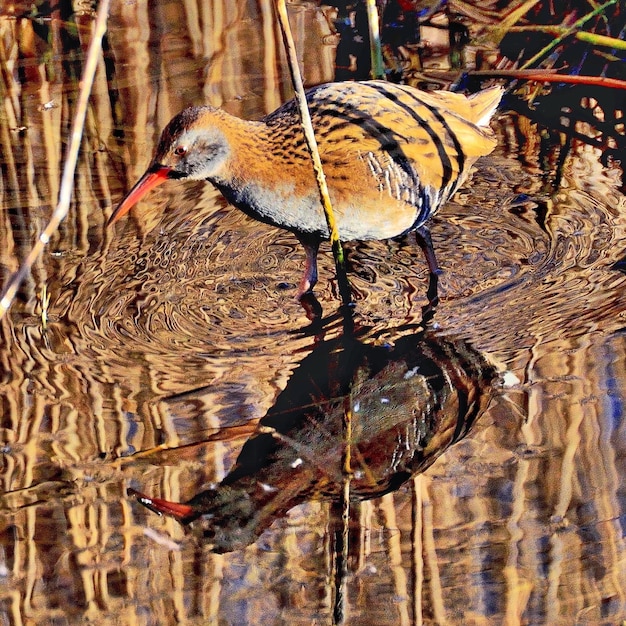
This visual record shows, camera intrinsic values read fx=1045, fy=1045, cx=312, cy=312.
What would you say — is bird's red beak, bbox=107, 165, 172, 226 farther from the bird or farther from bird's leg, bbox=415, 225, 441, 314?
bird's leg, bbox=415, 225, 441, 314

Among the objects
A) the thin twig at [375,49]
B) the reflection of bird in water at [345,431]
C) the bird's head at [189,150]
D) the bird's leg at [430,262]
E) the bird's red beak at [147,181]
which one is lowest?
the reflection of bird in water at [345,431]

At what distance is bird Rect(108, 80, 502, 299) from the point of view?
148 inches

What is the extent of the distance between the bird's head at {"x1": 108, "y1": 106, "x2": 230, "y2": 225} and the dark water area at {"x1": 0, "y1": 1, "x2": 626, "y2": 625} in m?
0.50

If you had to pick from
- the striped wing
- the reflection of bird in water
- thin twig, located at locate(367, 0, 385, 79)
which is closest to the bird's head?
the striped wing

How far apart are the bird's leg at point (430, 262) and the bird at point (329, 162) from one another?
0.13 metres

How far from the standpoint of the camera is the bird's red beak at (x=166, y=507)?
302cm

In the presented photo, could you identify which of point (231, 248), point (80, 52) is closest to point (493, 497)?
point (231, 248)

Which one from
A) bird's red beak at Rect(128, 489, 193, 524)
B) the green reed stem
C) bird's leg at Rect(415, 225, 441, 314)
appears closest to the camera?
bird's red beak at Rect(128, 489, 193, 524)

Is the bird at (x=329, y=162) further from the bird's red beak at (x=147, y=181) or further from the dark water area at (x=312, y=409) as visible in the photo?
the dark water area at (x=312, y=409)

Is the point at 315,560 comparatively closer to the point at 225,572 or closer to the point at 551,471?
the point at 225,572

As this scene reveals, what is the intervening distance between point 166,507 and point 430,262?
62.4 inches

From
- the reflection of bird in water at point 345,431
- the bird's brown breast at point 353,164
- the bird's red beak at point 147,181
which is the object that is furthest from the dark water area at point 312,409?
the bird's red beak at point 147,181

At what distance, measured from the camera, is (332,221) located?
358cm

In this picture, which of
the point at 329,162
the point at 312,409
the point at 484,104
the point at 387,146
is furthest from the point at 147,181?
the point at 484,104
